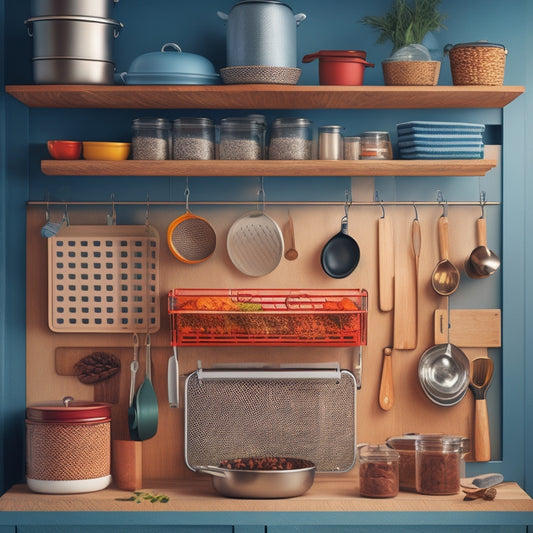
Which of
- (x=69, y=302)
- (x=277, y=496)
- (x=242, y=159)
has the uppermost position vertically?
(x=242, y=159)

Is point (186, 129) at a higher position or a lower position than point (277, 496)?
higher

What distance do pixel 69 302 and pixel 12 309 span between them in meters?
0.20

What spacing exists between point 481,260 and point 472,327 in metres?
0.23

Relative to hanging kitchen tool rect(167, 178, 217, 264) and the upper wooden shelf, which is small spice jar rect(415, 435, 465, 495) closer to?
hanging kitchen tool rect(167, 178, 217, 264)

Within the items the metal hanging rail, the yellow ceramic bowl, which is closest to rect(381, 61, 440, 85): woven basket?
the metal hanging rail

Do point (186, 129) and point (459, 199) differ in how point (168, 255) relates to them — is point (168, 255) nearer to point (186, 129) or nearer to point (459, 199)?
point (186, 129)

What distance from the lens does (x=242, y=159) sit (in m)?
2.76

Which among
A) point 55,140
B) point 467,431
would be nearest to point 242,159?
point 55,140

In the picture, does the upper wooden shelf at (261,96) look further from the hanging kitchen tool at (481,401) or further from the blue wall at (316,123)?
the hanging kitchen tool at (481,401)

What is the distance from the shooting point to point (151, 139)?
2.77 meters

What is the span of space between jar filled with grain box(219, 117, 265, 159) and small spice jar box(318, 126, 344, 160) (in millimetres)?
199

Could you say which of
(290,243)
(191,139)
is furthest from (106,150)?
(290,243)

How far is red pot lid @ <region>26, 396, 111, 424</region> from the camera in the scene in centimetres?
271

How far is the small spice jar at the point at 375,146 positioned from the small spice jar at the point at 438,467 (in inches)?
35.2
